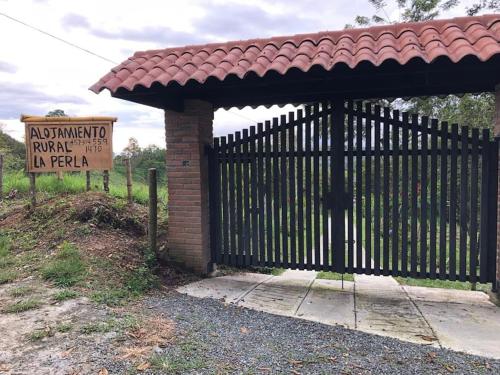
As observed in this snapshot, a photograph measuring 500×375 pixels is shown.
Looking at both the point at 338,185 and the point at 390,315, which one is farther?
the point at 338,185

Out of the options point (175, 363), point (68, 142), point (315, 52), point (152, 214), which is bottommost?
point (175, 363)

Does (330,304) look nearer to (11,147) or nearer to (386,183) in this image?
(386,183)

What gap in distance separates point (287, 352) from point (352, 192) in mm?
2424

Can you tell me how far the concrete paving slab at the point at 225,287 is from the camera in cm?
474

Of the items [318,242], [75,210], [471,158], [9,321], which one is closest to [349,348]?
[318,242]

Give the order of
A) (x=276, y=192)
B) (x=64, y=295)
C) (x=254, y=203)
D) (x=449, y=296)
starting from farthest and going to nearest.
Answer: (x=254, y=203) < (x=276, y=192) < (x=449, y=296) < (x=64, y=295)

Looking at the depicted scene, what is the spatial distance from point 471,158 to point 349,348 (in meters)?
2.76

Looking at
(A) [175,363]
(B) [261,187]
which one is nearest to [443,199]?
(B) [261,187]

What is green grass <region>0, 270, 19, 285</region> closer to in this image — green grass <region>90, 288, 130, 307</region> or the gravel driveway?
green grass <region>90, 288, 130, 307</region>

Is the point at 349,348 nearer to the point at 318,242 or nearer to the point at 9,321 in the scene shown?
the point at 318,242

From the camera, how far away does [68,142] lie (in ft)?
21.9

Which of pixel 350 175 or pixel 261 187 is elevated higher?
pixel 350 175

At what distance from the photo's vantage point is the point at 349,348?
10.8 ft

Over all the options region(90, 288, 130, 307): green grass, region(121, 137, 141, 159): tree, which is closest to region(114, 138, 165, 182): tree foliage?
region(121, 137, 141, 159): tree
